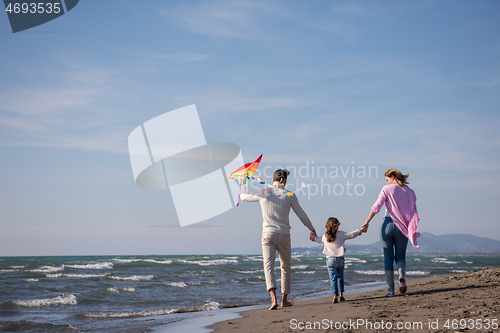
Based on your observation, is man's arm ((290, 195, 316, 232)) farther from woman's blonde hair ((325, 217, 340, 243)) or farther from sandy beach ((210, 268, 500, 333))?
sandy beach ((210, 268, 500, 333))

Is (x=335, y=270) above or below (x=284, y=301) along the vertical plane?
above

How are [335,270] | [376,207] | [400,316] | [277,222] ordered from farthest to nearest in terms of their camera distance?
[335,270]
[376,207]
[277,222]
[400,316]

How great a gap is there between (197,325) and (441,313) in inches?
121

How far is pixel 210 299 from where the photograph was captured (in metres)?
9.28

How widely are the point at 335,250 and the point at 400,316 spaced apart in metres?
1.74

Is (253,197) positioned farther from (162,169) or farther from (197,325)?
(162,169)

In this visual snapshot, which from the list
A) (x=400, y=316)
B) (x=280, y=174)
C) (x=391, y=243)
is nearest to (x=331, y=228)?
(x=391, y=243)

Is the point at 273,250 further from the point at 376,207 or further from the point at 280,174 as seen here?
the point at 376,207

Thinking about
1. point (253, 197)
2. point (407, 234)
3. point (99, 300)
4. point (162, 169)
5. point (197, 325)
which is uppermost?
point (162, 169)

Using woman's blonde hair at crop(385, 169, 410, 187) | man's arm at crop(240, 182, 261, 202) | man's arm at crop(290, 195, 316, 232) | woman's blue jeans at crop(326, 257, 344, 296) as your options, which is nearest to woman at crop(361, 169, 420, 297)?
woman's blonde hair at crop(385, 169, 410, 187)

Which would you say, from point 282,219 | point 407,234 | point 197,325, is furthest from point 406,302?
point 197,325

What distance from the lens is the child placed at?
5246 millimetres

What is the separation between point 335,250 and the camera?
5.28 m

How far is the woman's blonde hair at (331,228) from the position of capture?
5309 mm
